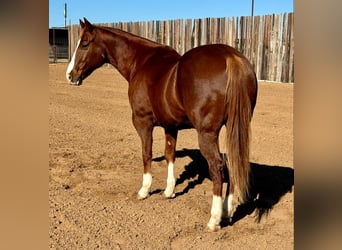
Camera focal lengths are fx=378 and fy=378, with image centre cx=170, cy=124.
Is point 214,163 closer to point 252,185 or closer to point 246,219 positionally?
point 246,219

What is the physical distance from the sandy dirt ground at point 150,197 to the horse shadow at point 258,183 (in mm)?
10

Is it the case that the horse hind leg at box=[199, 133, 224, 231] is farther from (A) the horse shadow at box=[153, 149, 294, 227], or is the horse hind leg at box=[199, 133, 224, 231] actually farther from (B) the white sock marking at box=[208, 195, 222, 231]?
(A) the horse shadow at box=[153, 149, 294, 227]

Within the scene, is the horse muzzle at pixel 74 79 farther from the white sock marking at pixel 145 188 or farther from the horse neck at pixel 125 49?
the white sock marking at pixel 145 188

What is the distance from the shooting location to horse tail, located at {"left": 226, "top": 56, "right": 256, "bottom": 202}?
291 cm

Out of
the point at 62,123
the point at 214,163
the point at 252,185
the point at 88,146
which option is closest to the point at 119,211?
the point at 214,163

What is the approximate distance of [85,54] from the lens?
412 cm

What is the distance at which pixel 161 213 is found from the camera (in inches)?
142

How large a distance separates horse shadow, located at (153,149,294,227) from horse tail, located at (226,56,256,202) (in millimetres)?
726

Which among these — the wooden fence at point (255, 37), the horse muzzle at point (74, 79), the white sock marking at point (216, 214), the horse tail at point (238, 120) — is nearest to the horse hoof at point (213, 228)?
the white sock marking at point (216, 214)

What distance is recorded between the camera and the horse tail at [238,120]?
9.53 feet
